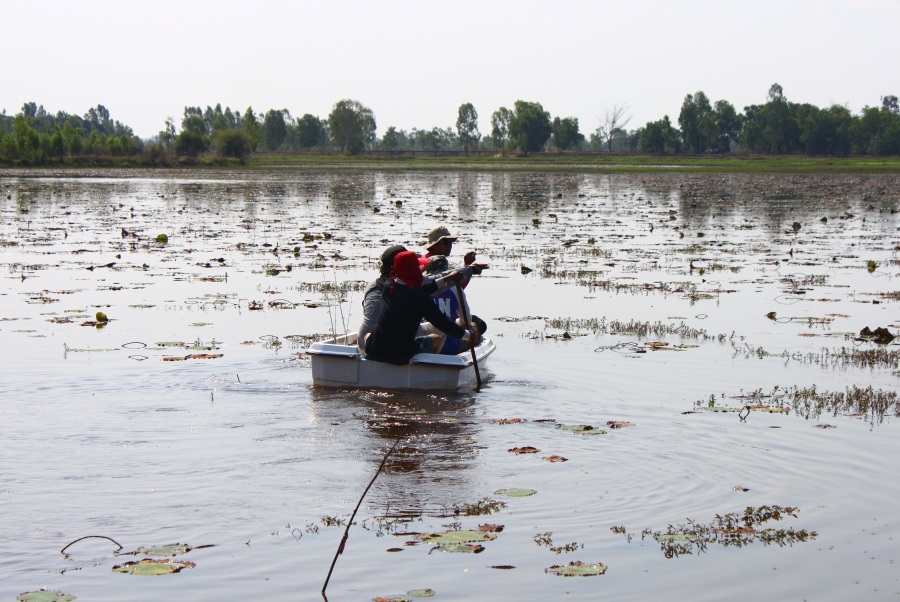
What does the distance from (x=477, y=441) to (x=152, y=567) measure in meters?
3.64

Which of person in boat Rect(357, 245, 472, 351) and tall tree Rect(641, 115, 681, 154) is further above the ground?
tall tree Rect(641, 115, 681, 154)

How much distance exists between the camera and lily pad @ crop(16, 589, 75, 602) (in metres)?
5.83

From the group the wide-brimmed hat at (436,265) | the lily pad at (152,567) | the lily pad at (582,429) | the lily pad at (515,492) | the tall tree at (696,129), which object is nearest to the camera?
the lily pad at (152,567)

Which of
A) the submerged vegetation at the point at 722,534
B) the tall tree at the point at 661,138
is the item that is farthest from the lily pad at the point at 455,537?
the tall tree at the point at 661,138

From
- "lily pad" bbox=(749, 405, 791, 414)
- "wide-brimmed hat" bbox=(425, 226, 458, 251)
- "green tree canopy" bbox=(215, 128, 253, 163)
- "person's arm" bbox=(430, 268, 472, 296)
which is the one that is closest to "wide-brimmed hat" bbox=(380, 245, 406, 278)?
"person's arm" bbox=(430, 268, 472, 296)

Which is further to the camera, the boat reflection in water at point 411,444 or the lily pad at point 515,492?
the lily pad at point 515,492

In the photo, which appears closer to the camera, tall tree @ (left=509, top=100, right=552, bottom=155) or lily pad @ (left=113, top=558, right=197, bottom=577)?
lily pad @ (left=113, top=558, right=197, bottom=577)

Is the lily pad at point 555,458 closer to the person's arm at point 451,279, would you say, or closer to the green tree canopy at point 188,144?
the person's arm at point 451,279

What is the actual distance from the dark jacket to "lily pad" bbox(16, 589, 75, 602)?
5.68m

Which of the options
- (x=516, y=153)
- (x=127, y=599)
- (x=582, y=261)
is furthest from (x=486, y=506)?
(x=516, y=153)

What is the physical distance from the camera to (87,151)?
112812mm

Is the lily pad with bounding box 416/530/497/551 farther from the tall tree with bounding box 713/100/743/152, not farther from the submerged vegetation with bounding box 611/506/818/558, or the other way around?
the tall tree with bounding box 713/100/743/152

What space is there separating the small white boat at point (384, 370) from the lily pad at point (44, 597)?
5.67 metres

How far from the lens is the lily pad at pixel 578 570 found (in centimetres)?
630
